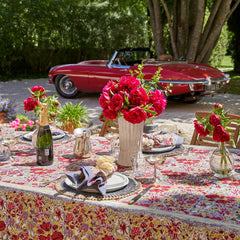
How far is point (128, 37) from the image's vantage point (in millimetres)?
21031

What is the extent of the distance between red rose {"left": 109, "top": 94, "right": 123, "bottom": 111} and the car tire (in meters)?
8.23

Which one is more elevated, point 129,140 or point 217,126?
point 217,126

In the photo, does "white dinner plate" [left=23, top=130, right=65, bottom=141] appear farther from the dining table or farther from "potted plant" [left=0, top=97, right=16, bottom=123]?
"potted plant" [left=0, top=97, right=16, bottom=123]

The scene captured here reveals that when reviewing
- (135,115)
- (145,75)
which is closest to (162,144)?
(135,115)

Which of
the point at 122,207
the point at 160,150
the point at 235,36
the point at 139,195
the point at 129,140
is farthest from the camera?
the point at 235,36

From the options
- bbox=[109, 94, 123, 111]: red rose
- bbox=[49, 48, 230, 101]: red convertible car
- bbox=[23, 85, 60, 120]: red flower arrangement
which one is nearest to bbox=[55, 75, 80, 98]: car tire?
bbox=[49, 48, 230, 101]: red convertible car

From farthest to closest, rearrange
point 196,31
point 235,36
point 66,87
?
point 235,36, point 196,31, point 66,87

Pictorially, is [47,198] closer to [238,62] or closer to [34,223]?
[34,223]

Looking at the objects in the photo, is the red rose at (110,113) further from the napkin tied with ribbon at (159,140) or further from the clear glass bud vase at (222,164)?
the clear glass bud vase at (222,164)

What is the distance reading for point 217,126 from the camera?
248 cm

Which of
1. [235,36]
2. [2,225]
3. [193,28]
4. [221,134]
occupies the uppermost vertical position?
[193,28]

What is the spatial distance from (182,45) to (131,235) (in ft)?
37.1

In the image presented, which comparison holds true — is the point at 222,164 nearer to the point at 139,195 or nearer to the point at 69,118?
the point at 139,195

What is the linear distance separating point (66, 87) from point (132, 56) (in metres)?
2.13
